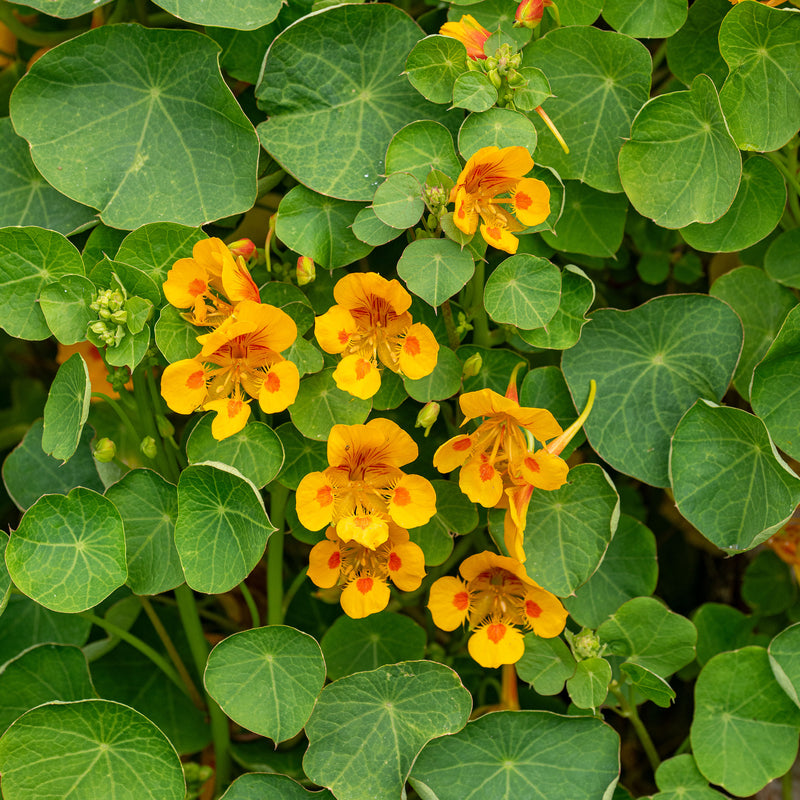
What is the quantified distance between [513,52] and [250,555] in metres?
0.74

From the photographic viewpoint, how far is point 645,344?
122cm

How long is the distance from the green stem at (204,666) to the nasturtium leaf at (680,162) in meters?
0.89

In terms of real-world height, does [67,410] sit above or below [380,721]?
above

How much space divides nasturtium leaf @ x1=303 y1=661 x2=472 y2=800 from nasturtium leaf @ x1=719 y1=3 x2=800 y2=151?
87 cm

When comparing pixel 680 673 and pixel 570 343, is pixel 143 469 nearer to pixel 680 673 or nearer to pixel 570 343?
pixel 570 343

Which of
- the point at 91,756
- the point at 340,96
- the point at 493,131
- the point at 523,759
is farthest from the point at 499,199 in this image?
the point at 91,756

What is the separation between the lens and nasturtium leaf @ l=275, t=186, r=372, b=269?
112cm

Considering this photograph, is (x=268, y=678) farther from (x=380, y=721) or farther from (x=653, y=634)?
(x=653, y=634)

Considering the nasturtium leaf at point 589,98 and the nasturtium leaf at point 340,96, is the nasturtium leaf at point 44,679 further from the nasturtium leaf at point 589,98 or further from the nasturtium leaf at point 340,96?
the nasturtium leaf at point 589,98

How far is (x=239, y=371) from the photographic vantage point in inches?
40.4

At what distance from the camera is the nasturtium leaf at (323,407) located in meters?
1.07

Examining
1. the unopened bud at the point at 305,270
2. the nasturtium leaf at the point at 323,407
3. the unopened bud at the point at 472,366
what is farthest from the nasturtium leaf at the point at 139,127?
the unopened bud at the point at 472,366

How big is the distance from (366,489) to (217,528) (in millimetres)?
202

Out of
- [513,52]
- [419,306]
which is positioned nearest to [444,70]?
[513,52]
